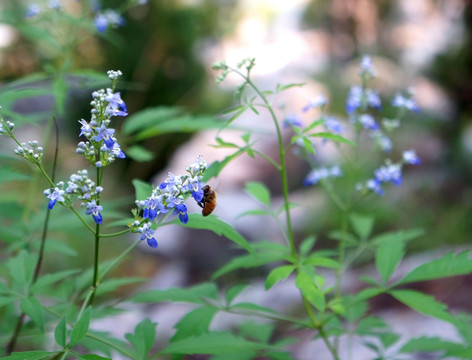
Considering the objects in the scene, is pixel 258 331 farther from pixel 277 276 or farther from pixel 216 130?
pixel 216 130

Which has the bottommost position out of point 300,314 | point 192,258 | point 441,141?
point 300,314

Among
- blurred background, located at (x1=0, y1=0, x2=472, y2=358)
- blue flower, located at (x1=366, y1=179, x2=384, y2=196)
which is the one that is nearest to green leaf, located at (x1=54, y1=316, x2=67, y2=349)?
blue flower, located at (x1=366, y1=179, x2=384, y2=196)

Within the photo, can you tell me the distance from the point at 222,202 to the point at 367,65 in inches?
270

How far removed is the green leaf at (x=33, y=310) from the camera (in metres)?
1.75

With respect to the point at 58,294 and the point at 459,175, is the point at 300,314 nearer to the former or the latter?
the point at 58,294

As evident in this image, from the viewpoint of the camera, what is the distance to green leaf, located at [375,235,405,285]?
2.24 metres

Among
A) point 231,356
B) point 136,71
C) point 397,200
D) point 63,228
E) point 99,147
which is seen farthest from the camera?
point 136,71

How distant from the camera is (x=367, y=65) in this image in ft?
8.91

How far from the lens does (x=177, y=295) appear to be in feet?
6.75

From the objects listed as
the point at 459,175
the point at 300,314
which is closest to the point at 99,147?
the point at 300,314

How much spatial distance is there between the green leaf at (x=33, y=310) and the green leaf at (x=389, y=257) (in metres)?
1.36

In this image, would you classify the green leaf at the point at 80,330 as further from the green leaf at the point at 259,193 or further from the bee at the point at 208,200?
the green leaf at the point at 259,193

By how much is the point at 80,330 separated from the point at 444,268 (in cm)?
143

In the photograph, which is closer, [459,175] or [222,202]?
[459,175]
